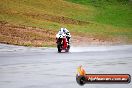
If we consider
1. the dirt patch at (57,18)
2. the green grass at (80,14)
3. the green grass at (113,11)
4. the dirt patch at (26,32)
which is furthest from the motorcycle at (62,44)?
the green grass at (113,11)

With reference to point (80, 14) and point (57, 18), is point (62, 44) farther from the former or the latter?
point (80, 14)

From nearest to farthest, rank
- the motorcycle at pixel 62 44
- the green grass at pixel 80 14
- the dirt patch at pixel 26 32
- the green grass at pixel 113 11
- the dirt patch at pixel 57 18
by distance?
the motorcycle at pixel 62 44
the dirt patch at pixel 26 32
the green grass at pixel 80 14
the dirt patch at pixel 57 18
the green grass at pixel 113 11

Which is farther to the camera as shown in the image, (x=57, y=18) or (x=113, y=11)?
(x=113, y=11)

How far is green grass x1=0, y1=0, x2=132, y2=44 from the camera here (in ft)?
199

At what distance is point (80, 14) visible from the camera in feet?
245

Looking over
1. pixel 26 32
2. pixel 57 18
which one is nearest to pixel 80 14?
pixel 57 18

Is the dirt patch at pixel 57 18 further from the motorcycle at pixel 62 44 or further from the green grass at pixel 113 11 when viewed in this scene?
the motorcycle at pixel 62 44

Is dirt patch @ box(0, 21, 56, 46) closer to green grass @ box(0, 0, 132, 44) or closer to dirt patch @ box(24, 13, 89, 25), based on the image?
green grass @ box(0, 0, 132, 44)

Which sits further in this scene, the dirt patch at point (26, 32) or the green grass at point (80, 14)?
the green grass at point (80, 14)

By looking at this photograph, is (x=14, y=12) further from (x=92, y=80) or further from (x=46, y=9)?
(x=92, y=80)

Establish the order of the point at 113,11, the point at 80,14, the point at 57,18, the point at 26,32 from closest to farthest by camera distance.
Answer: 1. the point at 26,32
2. the point at 57,18
3. the point at 80,14
4. the point at 113,11

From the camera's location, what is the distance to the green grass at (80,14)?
199 feet

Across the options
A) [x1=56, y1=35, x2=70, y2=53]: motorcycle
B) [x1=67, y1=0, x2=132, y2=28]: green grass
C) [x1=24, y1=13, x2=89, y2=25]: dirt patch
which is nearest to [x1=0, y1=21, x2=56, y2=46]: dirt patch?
[x1=24, y1=13, x2=89, y2=25]: dirt patch

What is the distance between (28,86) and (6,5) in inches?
2316
